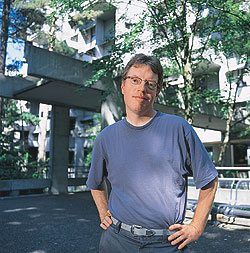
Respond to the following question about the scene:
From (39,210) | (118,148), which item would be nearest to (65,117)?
(39,210)

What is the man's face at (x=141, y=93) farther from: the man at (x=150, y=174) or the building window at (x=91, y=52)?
the building window at (x=91, y=52)

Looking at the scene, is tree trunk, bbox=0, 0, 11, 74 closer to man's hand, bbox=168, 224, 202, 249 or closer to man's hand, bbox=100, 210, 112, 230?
man's hand, bbox=100, 210, 112, 230

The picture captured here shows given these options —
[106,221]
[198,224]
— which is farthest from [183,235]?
[106,221]

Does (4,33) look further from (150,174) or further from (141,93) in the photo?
(150,174)

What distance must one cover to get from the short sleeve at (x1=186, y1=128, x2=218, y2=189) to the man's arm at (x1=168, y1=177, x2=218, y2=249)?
5cm

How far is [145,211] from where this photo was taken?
161cm

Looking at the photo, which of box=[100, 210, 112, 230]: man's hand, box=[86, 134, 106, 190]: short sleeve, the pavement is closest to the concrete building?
the pavement

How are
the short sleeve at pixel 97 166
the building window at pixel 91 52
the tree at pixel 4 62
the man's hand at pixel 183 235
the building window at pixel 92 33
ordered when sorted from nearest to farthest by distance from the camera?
the man's hand at pixel 183 235, the short sleeve at pixel 97 166, the tree at pixel 4 62, the building window at pixel 92 33, the building window at pixel 91 52

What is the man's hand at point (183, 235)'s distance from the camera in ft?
5.05

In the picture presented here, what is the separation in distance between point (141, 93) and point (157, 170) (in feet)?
1.54

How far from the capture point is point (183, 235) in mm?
1545

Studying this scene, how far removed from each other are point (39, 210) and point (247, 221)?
5592 mm

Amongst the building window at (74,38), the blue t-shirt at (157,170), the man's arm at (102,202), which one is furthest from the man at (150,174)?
the building window at (74,38)

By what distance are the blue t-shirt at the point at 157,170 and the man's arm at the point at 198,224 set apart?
0.16 ft
